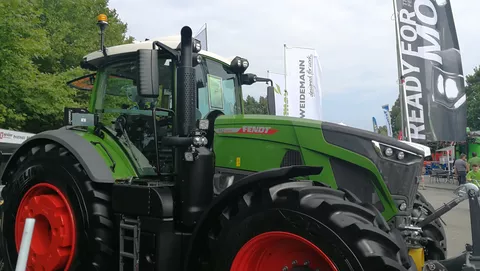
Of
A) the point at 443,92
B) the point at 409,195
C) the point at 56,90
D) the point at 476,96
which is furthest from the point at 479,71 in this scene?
the point at 409,195

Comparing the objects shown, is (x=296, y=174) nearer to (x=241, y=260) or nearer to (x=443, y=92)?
(x=241, y=260)

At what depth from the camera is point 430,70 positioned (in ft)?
34.2

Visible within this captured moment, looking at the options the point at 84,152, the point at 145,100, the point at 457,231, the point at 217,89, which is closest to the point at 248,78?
the point at 217,89

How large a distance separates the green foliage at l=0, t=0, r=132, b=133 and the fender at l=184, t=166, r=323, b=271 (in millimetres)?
8592

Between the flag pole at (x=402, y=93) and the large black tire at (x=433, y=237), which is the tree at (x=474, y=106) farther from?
the large black tire at (x=433, y=237)

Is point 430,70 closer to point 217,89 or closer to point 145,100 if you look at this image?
point 217,89

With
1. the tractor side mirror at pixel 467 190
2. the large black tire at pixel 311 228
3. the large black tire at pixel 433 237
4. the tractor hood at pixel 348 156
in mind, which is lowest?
the large black tire at pixel 433 237

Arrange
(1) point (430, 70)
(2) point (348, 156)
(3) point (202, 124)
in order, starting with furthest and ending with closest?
(1) point (430, 70)
(3) point (202, 124)
(2) point (348, 156)

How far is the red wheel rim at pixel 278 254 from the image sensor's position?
2.64 metres

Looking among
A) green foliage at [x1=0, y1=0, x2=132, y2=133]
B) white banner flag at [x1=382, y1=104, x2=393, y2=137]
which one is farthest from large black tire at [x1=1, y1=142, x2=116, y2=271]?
white banner flag at [x1=382, y1=104, x2=393, y2=137]

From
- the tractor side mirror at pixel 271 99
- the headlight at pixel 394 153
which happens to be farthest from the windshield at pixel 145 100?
the headlight at pixel 394 153

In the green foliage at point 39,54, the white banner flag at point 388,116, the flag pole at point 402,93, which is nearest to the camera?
the flag pole at point 402,93

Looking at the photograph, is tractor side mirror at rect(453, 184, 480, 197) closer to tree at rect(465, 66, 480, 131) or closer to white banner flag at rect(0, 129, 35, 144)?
white banner flag at rect(0, 129, 35, 144)

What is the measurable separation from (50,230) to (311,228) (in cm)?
287
